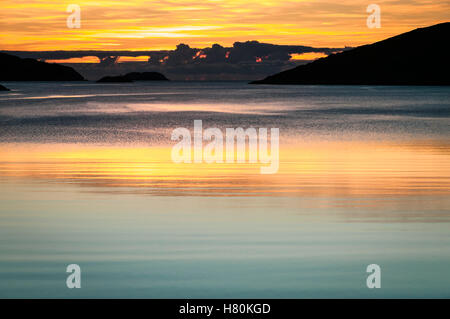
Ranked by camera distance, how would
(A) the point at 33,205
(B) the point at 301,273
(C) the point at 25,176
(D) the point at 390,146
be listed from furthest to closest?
(D) the point at 390,146 < (C) the point at 25,176 < (A) the point at 33,205 < (B) the point at 301,273

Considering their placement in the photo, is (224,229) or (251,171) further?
(251,171)

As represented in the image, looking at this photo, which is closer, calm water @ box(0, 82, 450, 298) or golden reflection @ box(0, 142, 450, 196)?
calm water @ box(0, 82, 450, 298)

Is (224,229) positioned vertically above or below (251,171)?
below

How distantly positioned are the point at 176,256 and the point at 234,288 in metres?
1.35

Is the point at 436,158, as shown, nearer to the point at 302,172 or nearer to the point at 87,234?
the point at 302,172

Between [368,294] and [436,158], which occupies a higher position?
[436,158]

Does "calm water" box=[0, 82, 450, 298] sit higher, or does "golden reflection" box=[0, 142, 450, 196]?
"golden reflection" box=[0, 142, 450, 196]

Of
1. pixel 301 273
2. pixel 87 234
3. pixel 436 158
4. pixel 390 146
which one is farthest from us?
pixel 390 146

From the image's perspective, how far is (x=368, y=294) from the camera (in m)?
6.43

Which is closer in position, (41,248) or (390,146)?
(41,248)

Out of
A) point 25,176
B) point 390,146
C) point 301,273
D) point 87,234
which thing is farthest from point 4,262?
point 390,146

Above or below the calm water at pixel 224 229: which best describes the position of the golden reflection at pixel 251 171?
above

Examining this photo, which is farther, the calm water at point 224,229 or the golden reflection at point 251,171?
the golden reflection at point 251,171

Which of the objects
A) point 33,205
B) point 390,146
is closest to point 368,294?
point 33,205
